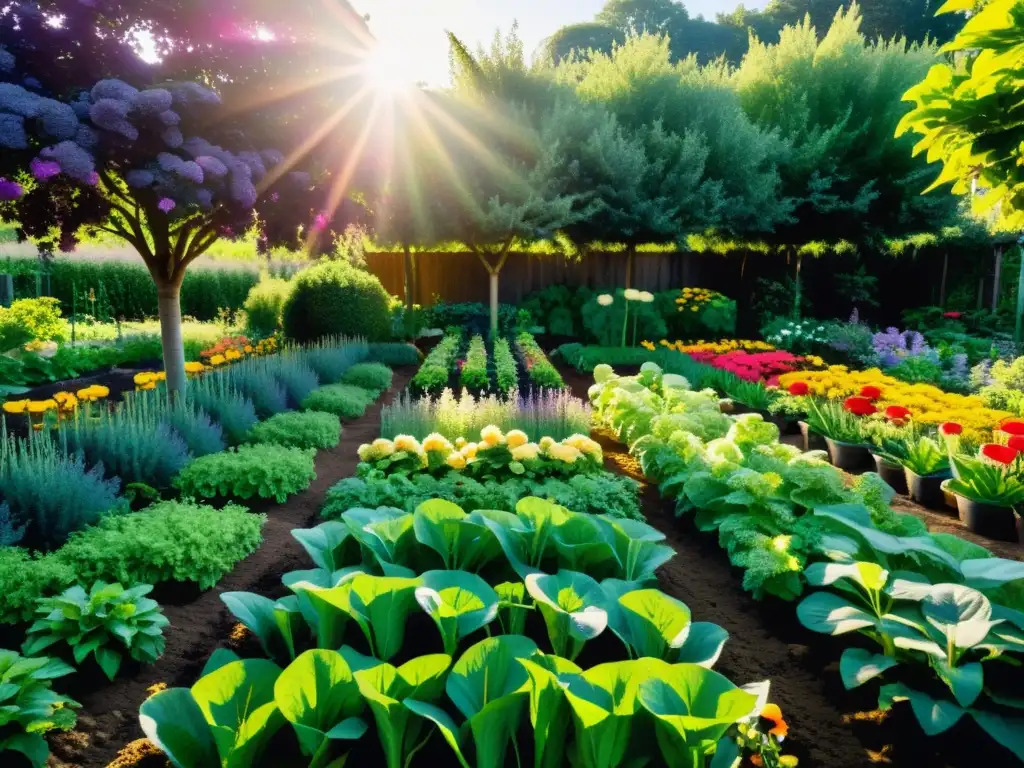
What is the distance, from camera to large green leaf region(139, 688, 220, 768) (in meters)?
1.89

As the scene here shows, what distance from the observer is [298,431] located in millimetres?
5500

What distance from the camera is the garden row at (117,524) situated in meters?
2.44

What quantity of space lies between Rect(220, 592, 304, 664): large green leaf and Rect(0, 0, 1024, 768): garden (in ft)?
0.05

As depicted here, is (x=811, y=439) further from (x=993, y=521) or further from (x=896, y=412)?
(x=993, y=521)

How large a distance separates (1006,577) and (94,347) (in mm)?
11668

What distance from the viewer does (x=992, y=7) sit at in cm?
176

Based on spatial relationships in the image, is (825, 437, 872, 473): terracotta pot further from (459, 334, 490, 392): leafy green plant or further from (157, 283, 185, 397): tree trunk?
(157, 283, 185, 397): tree trunk

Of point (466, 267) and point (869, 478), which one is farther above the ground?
point (466, 267)

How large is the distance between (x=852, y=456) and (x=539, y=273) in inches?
456

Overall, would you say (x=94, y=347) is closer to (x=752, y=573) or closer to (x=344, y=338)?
(x=344, y=338)

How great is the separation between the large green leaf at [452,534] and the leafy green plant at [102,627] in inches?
39.5

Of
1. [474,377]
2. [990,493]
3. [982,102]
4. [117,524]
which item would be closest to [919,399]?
[990,493]

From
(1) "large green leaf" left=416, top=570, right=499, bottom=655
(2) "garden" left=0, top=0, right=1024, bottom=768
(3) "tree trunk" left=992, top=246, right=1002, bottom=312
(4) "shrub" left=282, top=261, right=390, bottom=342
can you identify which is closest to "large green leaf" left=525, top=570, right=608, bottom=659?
(2) "garden" left=0, top=0, right=1024, bottom=768

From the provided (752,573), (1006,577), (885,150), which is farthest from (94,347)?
(885,150)
